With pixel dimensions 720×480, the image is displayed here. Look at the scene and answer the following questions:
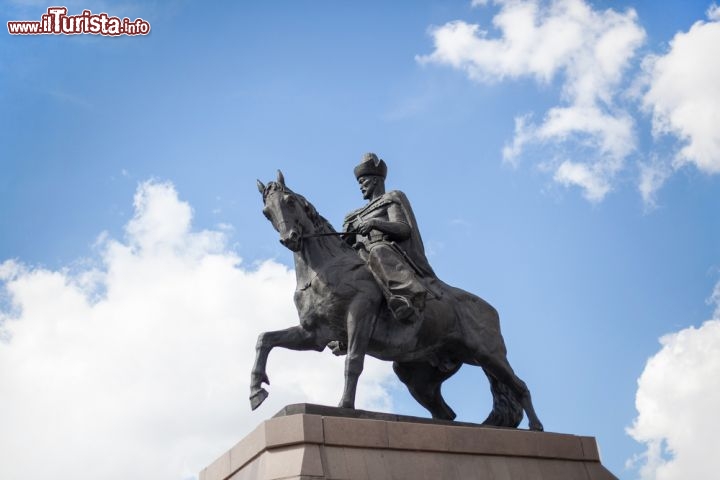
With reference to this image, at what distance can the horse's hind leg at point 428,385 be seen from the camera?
1287 cm

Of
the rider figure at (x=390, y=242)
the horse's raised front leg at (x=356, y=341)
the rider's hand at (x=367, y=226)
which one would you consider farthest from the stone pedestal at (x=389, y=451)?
the rider's hand at (x=367, y=226)

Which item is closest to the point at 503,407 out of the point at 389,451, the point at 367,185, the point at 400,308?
the point at 400,308

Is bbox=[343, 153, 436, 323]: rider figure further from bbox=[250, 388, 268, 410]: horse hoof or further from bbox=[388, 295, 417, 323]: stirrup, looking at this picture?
bbox=[250, 388, 268, 410]: horse hoof

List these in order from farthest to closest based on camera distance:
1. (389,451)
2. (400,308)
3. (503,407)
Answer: (503,407), (400,308), (389,451)

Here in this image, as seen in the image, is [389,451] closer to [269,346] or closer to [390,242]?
[269,346]

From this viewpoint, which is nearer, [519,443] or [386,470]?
[386,470]

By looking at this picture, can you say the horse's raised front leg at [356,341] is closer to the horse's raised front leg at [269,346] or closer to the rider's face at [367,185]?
the horse's raised front leg at [269,346]

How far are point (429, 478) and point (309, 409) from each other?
1.53 metres

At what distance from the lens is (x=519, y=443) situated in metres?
11.4

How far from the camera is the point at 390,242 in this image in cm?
1239

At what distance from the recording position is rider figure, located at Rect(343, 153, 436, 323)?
1168cm

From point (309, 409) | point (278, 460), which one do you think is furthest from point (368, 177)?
point (278, 460)

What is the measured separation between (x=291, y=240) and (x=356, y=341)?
147 cm

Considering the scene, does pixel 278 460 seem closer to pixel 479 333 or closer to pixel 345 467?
pixel 345 467
